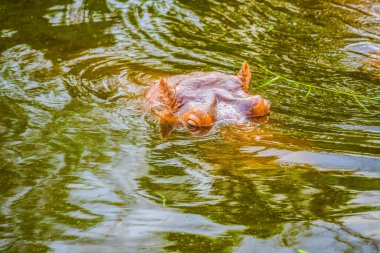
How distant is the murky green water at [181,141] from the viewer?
349 cm

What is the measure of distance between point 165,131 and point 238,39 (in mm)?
3280

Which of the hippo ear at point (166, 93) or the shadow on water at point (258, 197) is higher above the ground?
the hippo ear at point (166, 93)

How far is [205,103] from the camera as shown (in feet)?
18.3

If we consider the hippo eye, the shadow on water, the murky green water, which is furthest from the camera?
the hippo eye

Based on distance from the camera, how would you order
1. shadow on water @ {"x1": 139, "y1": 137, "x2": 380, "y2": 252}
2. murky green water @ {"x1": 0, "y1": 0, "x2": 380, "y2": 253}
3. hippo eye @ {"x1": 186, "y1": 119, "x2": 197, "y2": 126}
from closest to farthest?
shadow on water @ {"x1": 139, "y1": 137, "x2": 380, "y2": 252} → murky green water @ {"x1": 0, "y1": 0, "x2": 380, "y2": 253} → hippo eye @ {"x1": 186, "y1": 119, "x2": 197, "y2": 126}

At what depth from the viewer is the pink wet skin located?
17.9 ft

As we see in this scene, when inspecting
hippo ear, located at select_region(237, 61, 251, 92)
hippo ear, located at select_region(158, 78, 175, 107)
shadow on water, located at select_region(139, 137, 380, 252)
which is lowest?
shadow on water, located at select_region(139, 137, 380, 252)

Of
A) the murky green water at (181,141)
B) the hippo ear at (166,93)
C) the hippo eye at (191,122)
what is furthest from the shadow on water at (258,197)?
the hippo ear at (166,93)

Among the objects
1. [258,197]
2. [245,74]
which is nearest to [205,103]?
[245,74]

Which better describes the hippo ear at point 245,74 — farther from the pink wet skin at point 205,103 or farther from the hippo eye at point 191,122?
the hippo eye at point 191,122

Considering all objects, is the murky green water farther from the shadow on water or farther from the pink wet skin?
the pink wet skin

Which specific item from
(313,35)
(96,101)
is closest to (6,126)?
(96,101)

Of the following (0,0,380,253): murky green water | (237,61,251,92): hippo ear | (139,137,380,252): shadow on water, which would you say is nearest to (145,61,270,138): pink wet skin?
(237,61,251,92): hippo ear

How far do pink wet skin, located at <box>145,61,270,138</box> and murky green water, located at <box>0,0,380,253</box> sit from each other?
0.56 ft
